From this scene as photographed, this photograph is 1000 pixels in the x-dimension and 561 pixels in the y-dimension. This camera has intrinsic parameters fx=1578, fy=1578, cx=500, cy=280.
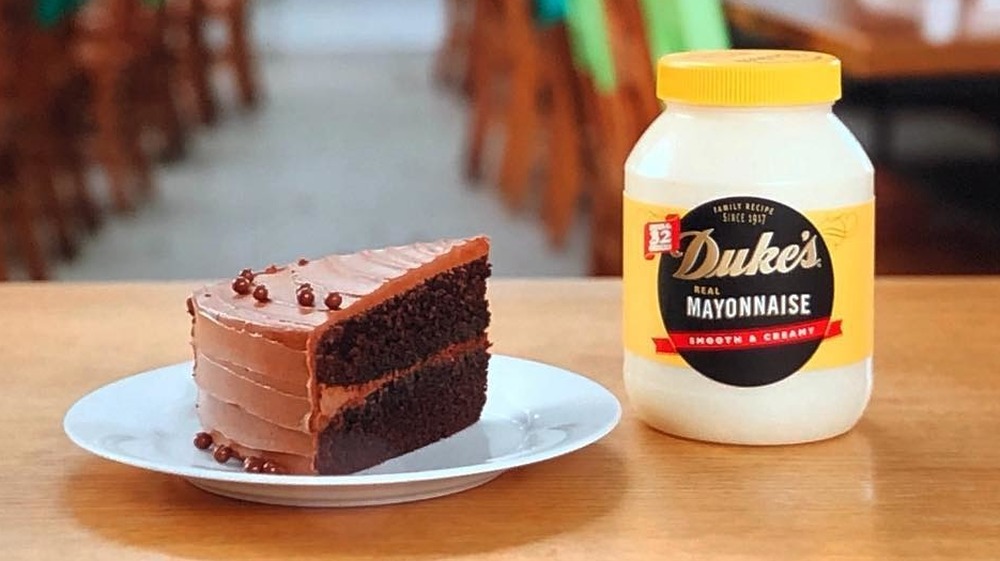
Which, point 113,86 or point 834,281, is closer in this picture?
point 834,281

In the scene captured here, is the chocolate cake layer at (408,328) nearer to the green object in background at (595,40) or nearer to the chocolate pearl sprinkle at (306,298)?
the chocolate pearl sprinkle at (306,298)

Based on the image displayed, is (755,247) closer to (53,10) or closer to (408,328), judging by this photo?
(408,328)

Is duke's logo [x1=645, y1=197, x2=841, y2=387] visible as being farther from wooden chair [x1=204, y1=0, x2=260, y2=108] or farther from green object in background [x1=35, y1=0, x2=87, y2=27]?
wooden chair [x1=204, y1=0, x2=260, y2=108]

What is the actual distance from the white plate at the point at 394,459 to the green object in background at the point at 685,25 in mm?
1037

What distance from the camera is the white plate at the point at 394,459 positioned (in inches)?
27.0

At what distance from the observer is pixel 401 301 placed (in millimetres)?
782

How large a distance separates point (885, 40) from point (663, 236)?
46.9 inches

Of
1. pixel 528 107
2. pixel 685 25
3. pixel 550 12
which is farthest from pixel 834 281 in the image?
pixel 528 107

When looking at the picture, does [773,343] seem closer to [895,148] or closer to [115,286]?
[115,286]

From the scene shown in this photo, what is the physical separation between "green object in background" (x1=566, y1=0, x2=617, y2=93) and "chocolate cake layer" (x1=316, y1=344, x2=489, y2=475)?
132 centimetres

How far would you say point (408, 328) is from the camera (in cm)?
79

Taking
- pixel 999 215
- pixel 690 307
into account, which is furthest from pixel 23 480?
pixel 999 215

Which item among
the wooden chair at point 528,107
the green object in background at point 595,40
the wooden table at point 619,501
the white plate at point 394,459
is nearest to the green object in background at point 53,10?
the wooden chair at point 528,107

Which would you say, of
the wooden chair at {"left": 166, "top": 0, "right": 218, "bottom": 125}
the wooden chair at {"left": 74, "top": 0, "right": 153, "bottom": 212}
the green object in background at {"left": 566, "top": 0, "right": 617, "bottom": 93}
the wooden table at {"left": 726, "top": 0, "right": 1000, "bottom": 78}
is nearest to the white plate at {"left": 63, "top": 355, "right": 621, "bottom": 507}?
the wooden table at {"left": 726, "top": 0, "right": 1000, "bottom": 78}
